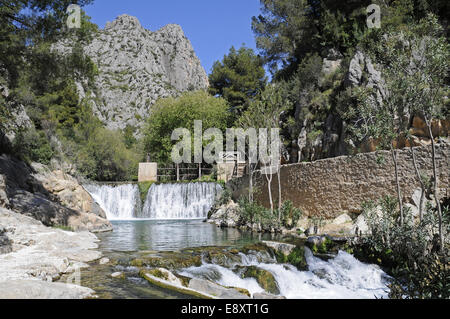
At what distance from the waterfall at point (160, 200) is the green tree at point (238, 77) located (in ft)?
43.0

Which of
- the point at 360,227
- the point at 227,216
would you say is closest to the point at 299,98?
the point at 227,216

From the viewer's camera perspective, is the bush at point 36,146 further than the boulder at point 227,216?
Yes

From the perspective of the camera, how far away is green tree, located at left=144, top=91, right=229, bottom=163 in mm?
31564

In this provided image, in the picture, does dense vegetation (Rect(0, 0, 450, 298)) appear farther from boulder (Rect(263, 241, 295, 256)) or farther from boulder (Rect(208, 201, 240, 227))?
boulder (Rect(263, 241, 295, 256))

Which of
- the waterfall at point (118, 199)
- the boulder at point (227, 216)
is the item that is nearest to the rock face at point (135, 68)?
the waterfall at point (118, 199)

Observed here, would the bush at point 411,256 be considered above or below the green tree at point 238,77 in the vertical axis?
below

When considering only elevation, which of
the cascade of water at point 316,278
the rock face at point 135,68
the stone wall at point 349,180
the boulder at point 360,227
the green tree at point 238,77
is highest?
the rock face at point 135,68

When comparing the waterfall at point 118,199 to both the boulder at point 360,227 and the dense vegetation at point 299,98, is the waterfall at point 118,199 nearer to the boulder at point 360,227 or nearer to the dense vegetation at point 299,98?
the dense vegetation at point 299,98

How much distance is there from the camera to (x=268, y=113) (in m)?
15.4

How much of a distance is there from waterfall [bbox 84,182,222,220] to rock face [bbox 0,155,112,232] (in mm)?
6595

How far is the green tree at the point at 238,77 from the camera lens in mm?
35094

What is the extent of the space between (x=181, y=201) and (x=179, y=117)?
1090 cm

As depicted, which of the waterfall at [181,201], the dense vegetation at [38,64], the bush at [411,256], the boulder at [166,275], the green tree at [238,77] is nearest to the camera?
the bush at [411,256]

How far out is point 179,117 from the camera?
31.8 metres
